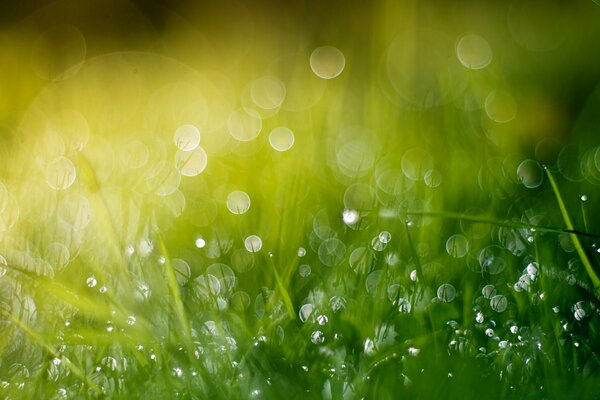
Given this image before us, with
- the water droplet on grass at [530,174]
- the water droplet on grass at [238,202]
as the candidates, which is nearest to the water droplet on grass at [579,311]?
the water droplet on grass at [530,174]

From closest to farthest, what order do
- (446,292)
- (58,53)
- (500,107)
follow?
(446,292), (500,107), (58,53)

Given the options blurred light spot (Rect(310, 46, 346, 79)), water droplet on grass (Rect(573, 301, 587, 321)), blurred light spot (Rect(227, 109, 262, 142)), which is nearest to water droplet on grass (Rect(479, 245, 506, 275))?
water droplet on grass (Rect(573, 301, 587, 321))

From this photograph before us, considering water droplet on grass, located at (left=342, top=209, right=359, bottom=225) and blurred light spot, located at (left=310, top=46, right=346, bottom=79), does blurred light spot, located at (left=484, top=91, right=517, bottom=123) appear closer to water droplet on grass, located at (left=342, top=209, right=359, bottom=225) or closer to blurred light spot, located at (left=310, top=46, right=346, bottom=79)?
water droplet on grass, located at (left=342, top=209, right=359, bottom=225)

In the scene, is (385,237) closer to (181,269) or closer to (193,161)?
(181,269)

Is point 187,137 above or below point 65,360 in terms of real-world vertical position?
below

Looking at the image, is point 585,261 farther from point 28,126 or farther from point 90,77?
point 90,77

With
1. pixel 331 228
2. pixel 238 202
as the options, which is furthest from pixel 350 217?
pixel 238 202

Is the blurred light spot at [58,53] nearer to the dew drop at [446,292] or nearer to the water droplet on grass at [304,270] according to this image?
the water droplet on grass at [304,270]

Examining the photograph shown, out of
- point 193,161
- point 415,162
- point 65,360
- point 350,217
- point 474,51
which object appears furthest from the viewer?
point 474,51

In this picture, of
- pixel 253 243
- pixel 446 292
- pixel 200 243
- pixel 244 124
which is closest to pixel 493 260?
pixel 446 292

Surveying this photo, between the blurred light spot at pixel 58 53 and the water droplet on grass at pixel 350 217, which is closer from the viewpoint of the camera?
the water droplet on grass at pixel 350 217

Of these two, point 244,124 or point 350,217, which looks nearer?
point 350,217

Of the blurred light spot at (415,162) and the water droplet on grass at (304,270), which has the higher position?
the water droplet on grass at (304,270)
